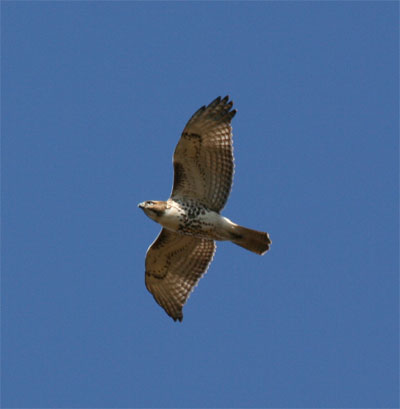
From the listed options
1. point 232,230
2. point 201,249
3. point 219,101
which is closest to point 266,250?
point 232,230

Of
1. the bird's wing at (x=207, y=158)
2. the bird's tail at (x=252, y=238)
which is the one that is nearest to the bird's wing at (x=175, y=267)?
the bird's wing at (x=207, y=158)

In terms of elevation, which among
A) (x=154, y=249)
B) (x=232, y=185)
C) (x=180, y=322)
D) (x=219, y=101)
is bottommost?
(x=180, y=322)

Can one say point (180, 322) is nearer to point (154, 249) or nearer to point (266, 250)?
point (154, 249)

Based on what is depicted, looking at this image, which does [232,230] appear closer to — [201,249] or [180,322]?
[201,249]

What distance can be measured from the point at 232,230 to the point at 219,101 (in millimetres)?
2206

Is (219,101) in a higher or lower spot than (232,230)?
higher

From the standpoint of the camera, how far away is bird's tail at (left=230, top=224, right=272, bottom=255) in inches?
595

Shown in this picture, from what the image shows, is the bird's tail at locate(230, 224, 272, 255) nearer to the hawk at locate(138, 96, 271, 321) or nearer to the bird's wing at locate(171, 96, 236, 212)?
the hawk at locate(138, 96, 271, 321)

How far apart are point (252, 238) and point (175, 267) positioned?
1982 mm

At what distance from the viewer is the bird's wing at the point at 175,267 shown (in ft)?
53.3

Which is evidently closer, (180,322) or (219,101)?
(219,101)

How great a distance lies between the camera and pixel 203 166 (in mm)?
15320

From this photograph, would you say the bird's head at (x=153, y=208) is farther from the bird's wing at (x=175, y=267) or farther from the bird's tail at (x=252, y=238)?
the bird's tail at (x=252, y=238)

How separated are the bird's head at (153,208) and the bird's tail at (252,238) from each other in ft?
4.04
